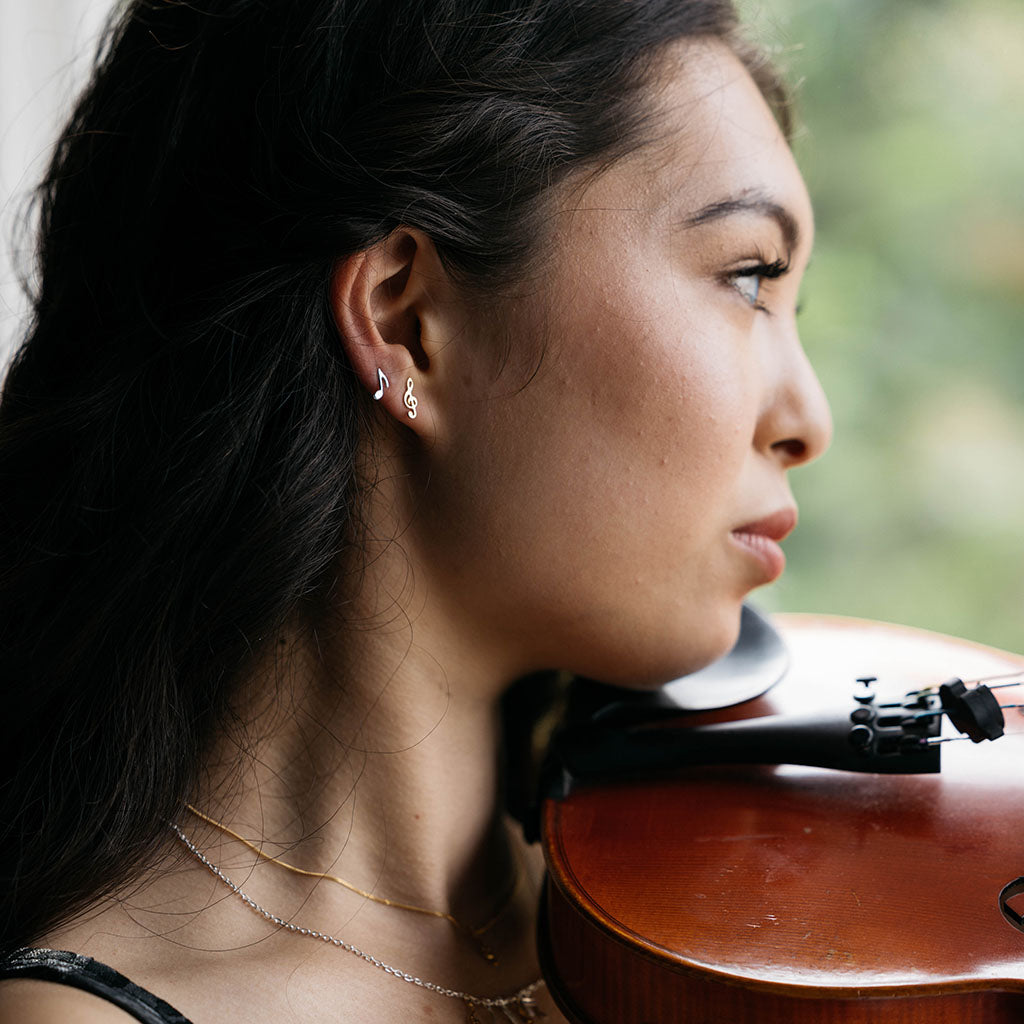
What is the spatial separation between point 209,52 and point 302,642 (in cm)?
46

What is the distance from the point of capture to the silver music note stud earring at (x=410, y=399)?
78 cm

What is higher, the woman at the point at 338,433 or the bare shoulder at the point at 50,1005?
the woman at the point at 338,433

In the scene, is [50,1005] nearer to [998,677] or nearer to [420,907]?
[420,907]

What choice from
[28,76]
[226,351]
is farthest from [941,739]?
[28,76]

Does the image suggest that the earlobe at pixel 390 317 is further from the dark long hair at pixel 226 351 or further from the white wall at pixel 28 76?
the white wall at pixel 28 76

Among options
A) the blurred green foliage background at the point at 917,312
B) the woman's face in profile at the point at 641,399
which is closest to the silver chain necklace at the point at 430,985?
the woman's face in profile at the point at 641,399

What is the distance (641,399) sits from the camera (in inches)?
30.7

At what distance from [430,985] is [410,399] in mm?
463

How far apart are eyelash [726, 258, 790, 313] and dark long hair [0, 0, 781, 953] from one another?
0.43ft

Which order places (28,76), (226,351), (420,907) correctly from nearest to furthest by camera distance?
(226,351), (420,907), (28,76)

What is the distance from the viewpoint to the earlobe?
2.55ft

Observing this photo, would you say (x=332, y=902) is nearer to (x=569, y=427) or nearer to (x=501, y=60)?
(x=569, y=427)

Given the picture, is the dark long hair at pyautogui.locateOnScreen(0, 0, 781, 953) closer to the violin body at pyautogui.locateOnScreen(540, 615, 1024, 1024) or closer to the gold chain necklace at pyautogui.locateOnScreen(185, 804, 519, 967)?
the gold chain necklace at pyautogui.locateOnScreen(185, 804, 519, 967)

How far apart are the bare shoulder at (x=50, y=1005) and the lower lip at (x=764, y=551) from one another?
56 cm
